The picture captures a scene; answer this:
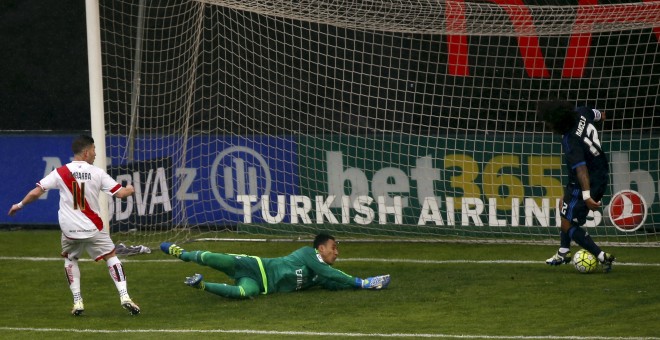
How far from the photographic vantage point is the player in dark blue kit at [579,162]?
38.0 ft

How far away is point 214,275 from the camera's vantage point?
42.4 ft

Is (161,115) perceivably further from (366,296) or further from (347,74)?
(366,296)

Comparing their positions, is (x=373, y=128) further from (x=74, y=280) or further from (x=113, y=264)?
(x=74, y=280)

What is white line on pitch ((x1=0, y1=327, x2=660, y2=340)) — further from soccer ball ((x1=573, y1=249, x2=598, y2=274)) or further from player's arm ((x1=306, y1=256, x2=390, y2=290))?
soccer ball ((x1=573, y1=249, x2=598, y2=274))

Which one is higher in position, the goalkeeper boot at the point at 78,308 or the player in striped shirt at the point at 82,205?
the player in striped shirt at the point at 82,205

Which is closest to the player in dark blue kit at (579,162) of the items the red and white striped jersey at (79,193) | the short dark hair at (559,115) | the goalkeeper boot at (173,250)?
the short dark hair at (559,115)

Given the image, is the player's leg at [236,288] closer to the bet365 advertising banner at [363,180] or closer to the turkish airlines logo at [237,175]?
the bet365 advertising banner at [363,180]

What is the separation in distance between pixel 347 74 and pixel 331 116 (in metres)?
0.63

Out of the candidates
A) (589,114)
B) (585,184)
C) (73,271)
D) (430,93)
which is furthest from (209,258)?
(430,93)

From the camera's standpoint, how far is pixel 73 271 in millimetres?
10555

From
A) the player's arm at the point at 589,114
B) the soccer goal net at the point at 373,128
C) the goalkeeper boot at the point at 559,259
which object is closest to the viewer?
the player's arm at the point at 589,114

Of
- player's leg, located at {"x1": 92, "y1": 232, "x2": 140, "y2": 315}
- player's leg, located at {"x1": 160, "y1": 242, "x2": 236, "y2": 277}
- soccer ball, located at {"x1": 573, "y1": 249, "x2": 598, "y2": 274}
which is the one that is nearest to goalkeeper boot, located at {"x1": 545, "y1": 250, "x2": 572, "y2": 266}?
soccer ball, located at {"x1": 573, "y1": 249, "x2": 598, "y2": 274}

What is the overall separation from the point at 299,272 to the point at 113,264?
1.78 metres

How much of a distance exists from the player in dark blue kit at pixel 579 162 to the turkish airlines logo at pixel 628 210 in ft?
9.91
